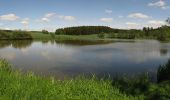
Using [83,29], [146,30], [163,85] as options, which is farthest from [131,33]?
[163,85]

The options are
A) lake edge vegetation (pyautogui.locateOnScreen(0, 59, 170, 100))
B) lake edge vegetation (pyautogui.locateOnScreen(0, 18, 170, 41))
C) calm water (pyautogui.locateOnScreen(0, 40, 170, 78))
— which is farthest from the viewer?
lake edge vegetation (pyautogui.locateOnScreen(0, 18, 170, 41))

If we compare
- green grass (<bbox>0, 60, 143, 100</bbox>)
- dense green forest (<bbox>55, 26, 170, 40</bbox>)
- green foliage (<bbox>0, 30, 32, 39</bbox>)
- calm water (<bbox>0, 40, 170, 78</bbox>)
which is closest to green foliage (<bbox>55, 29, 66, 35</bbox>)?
dense green forest (<bbox>55, 26, 170, 40</bbox>)

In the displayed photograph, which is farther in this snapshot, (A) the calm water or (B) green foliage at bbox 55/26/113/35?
(B) green foliage at bbox 55/26/113/35

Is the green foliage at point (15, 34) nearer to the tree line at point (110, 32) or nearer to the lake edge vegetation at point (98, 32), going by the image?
the lake edge vegetation at point (98, 32)

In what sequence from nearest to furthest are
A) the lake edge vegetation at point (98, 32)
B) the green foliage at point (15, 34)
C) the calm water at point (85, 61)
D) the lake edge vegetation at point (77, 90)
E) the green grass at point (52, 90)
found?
the green grass at point (52, 90) < the lake edge vegetation at point (77, 90) < the calm water at point (85, 61) < the green foliage at point (15, 34) < the lake edge vegetation at point (98, 32)

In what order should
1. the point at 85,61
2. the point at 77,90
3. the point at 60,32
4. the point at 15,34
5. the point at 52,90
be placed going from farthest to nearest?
the point at 60,32 → the point at 15,34 → the point at 85,61 → the point at 77,90 → the point at 52,90

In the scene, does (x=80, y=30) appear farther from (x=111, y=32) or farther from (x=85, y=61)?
(x=85, y=61)

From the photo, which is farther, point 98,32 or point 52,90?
point 98,32

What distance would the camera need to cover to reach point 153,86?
11062 mm

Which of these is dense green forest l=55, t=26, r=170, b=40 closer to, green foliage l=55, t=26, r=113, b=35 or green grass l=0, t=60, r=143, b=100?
green foliage l=55, t=26, r=113, b=35

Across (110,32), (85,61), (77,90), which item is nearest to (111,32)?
(110,32)

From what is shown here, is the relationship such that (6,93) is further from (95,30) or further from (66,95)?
(95,30)

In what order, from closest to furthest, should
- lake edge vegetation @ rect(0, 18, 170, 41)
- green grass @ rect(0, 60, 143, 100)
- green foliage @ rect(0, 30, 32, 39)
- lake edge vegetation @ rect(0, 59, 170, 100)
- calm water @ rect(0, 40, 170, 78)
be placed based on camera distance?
green grass @ rect(0, 60, 143, 100) → lake edge vegetation @ rect(0, 59, 170, 100) → calm water @ rect(0, 40, 170, 78) → green foliage @ rect(0, 30, 32, 39) → lake edge vegetation @ rect(0, 18, 170, 41)

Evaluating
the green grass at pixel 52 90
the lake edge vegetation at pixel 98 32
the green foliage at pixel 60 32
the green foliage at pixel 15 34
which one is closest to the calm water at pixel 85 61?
the green grass at pixel 52 90
